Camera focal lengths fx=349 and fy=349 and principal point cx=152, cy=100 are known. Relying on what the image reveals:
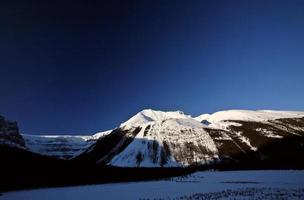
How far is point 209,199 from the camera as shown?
122 ft

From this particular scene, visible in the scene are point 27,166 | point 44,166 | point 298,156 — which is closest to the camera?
point 27,166

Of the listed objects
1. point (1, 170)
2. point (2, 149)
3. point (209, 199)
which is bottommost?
point (209, 199)

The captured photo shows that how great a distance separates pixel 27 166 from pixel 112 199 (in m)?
45.3

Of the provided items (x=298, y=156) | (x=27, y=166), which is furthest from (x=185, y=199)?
(x=298, y=156)

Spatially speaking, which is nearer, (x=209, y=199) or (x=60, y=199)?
(x=209, y=199)

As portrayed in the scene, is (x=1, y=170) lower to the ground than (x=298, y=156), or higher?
lower

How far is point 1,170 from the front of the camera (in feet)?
224

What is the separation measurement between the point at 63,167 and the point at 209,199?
62.0 m

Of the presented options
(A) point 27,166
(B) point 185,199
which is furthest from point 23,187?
(B) point 185,199

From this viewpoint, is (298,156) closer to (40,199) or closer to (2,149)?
(2,149)

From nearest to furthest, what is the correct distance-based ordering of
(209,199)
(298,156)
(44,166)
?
1. (209,199)
2. (44,166)
3. (298,156)

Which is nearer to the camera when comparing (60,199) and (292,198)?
(292,198)

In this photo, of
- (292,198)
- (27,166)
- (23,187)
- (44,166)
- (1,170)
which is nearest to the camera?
(292,198)

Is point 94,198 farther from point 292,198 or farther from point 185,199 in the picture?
point 292,198
